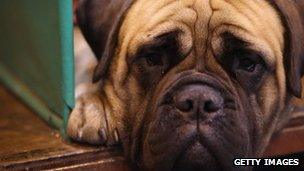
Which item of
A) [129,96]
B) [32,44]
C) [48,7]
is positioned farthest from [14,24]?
[129,96]

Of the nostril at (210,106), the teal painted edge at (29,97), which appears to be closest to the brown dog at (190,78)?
the nostril at (210,106)

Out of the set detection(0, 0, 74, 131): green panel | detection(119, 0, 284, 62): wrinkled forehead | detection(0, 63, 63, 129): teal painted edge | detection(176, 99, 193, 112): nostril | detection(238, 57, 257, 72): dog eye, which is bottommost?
detection(0, 63, 63, 129): teal painted edge

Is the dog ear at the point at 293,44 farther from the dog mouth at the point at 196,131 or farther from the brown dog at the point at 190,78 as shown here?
the dog mouth at the point at 196,131

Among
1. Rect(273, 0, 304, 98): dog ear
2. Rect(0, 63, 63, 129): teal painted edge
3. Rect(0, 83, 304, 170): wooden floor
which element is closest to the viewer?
Rect(0, 83, 304, 170): wooden floor

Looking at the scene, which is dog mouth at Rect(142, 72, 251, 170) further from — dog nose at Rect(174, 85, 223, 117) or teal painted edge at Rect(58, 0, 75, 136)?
teal painted edge at Rect(58, 0, 75, 136)

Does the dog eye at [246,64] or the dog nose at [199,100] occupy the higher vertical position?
the dog eye at [246,64]

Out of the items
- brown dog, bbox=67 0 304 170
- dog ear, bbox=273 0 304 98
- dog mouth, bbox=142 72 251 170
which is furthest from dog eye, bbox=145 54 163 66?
dog ear, bbox=273 0 304 98

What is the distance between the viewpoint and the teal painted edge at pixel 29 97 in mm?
1885

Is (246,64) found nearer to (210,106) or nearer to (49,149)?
(210,106)

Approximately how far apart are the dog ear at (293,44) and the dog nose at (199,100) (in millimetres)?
282

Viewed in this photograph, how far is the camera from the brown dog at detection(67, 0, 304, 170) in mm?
1554

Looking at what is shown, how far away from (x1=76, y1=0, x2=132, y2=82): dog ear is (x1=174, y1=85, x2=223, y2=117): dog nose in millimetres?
293

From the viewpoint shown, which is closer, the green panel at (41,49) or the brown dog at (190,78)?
the brown dog at (190,78)

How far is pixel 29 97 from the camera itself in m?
2.05
